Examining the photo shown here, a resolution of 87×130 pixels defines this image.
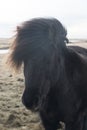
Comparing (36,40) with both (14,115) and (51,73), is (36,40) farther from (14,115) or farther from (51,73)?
(14,115)

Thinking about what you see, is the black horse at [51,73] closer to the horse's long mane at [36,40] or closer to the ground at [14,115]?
the horse's long mane at [36,40]

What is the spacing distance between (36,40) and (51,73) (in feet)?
1.60

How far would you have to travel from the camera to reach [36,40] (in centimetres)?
531

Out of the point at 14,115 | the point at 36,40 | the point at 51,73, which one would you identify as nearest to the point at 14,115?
the point at 14,115

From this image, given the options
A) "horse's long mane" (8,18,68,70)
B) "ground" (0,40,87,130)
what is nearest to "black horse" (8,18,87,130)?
"horse's long mane" (8,18,68,70)

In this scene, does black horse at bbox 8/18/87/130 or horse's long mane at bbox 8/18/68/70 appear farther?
horse's long mane at bbox 8/18/68/70

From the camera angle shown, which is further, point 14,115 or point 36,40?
point 14,115

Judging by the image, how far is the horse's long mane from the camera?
5.27 m

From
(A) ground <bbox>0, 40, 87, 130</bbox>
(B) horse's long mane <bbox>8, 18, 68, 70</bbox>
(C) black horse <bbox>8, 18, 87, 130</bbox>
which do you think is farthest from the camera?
(A) ground <bbox>0, 40, 87, 130</bbox>

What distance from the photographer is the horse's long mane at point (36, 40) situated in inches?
207

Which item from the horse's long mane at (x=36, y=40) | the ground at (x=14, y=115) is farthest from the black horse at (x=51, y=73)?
the ground at (x=14, y=115)

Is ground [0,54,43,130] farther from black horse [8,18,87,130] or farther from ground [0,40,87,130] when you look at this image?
black horse [8,18,87,130]

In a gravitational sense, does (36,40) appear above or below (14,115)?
above

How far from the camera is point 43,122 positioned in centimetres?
625
